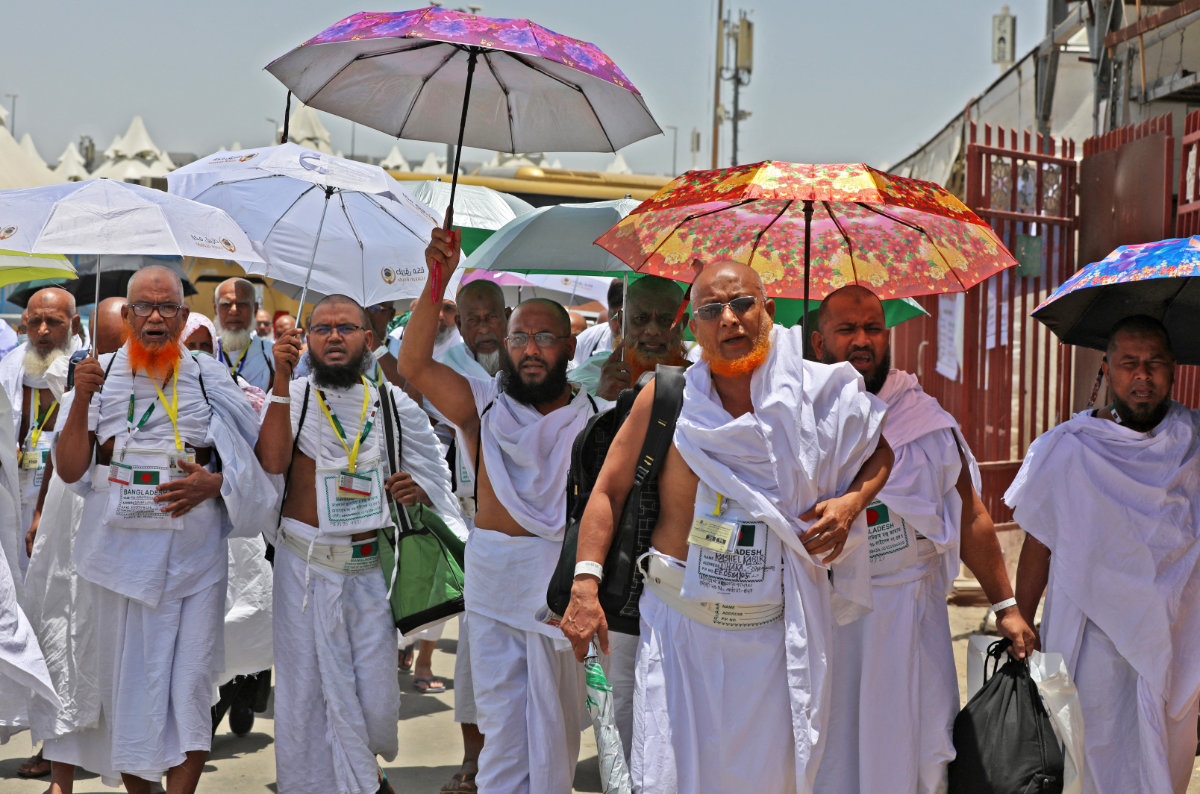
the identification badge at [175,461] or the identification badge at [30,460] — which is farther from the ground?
the identification badge at [175,461]

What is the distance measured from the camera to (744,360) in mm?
3730

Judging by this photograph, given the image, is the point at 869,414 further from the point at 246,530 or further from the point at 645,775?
the point at 246,530

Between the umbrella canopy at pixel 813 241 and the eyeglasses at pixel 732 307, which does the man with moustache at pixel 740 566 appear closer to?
the eyeglasses at pixel 732 307

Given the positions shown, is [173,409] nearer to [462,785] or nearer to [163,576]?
[163,576]

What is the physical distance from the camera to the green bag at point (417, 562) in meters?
5.35

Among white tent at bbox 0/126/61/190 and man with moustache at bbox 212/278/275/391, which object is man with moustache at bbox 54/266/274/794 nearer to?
man with moustache at bbox 212/278/275/391

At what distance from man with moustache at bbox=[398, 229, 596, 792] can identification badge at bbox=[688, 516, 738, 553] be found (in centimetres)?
137

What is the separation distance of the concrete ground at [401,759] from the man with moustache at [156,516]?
0.78 meters

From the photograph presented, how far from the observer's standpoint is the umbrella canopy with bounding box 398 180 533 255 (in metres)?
7.64

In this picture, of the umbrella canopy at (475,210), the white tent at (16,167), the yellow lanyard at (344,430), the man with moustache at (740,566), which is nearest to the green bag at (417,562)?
the yellow lanyard at (344,430)

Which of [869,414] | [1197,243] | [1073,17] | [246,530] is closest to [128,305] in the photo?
[246,530]

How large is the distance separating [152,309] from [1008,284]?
604 cm

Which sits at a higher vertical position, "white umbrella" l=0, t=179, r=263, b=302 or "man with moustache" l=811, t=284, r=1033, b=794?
"white umbrella" l=0, t=179, r=263, b=302

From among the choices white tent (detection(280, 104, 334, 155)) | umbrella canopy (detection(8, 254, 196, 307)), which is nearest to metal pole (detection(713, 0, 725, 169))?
white tent (detection(280, 104, 334, 155))
